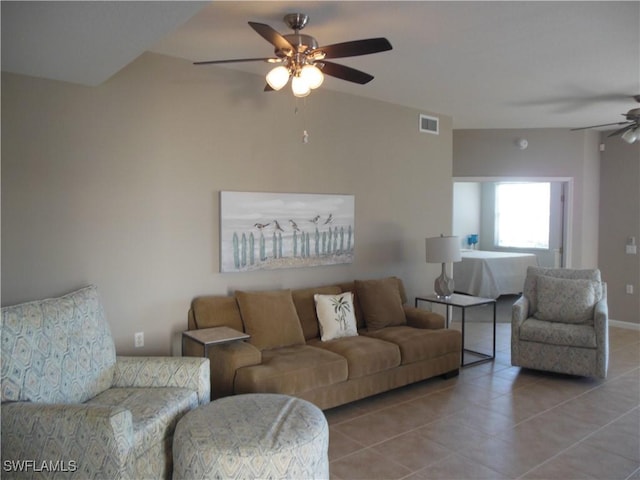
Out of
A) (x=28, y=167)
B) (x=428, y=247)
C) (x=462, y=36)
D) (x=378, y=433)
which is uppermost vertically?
(x=462, y=36)

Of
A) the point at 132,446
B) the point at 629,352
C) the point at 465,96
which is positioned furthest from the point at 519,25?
the point at 629,352

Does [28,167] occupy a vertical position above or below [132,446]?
above

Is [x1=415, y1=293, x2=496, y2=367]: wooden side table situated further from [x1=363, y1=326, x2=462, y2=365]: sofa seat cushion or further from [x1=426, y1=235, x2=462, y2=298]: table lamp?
[x1=363, y1=326, x2=462, y2=365]: sofa seat cushion

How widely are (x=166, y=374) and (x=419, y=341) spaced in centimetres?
216

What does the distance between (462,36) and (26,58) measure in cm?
268

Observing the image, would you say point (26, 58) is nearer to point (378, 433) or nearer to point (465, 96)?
point (378, 433)

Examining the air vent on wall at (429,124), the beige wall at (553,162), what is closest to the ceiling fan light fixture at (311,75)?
the air vent on wall at (429,124)

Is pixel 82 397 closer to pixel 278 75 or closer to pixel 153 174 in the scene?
pixel 153 174

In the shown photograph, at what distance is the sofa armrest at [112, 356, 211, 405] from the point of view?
111 inches

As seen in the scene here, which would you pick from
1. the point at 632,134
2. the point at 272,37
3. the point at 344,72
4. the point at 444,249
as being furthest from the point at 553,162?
the point at 272,37

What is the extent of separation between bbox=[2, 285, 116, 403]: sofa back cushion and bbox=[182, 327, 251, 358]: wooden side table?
0.58 m

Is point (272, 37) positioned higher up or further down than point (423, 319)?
higher up

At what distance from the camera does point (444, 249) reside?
15.8 ft

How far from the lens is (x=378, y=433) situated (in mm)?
3293
